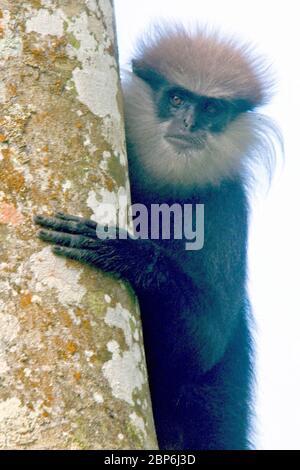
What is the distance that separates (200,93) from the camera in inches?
194

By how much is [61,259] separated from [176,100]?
8.74 ft

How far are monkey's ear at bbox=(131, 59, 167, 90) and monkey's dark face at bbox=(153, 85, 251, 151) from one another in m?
0.05

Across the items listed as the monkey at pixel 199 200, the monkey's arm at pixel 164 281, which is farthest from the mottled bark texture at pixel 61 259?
the monkey at pixel 199 200

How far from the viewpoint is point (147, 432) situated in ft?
7.80

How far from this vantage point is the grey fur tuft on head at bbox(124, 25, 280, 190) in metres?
4.81

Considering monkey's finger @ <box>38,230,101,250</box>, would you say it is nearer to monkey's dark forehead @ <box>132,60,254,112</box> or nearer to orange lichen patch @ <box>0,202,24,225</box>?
orange lichen patch @ <box>0,202,24,225</box>

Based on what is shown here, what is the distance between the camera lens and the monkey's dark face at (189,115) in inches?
189

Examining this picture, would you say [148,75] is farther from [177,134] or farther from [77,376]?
[77,376]

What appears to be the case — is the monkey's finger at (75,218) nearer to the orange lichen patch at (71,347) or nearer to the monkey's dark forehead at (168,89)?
the orange lichen patch at (71,347)

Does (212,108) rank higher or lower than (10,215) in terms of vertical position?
higher

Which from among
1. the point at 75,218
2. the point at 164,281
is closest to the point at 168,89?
the point at 164,281

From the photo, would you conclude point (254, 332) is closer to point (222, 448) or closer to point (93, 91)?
point (222, 448)

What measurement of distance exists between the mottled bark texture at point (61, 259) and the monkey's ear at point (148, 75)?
1.99 metres

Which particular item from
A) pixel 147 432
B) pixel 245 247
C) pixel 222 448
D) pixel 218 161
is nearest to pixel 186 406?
pixel 222 448
